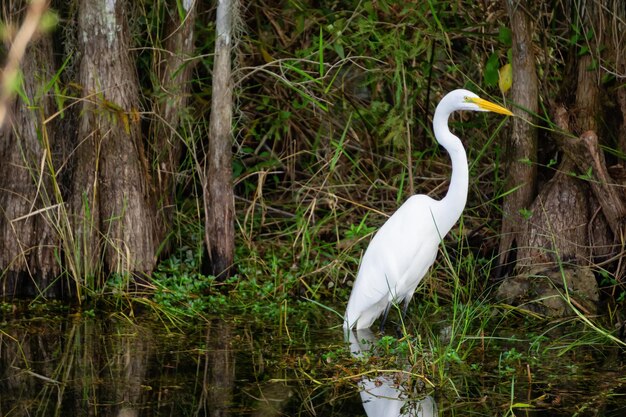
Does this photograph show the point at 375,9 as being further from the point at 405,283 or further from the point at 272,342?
the point at 272,342

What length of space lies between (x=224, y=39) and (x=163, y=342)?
163cm

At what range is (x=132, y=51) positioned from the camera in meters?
4.84

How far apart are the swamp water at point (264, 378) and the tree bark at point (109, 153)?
0.66 metres

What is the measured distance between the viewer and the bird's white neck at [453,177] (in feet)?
13.5

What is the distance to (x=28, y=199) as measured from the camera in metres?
4.73

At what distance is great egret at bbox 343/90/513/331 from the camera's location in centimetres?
413

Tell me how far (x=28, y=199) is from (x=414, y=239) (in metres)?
2.04

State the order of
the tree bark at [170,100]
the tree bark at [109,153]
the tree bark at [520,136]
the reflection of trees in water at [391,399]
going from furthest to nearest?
the tree bark at [170,100] < the tree bark at [109,153] < the tree bark at [520,136] < the reflection of trees in water at [391,399]

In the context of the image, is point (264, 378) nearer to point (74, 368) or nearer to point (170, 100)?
point (74, 368)

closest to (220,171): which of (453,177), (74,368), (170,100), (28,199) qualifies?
(170,100)

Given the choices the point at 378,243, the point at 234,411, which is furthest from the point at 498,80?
the point at 234,411

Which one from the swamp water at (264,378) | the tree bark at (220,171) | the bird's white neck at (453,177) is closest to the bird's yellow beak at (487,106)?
the bird's white neck at (453,177)

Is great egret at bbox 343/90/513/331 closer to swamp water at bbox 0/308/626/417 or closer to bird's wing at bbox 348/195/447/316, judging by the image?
bird's wing at bbox 348/195/447/316

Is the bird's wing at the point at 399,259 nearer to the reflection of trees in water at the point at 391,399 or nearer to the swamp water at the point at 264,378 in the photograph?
the swamp water at the point at 264,378
